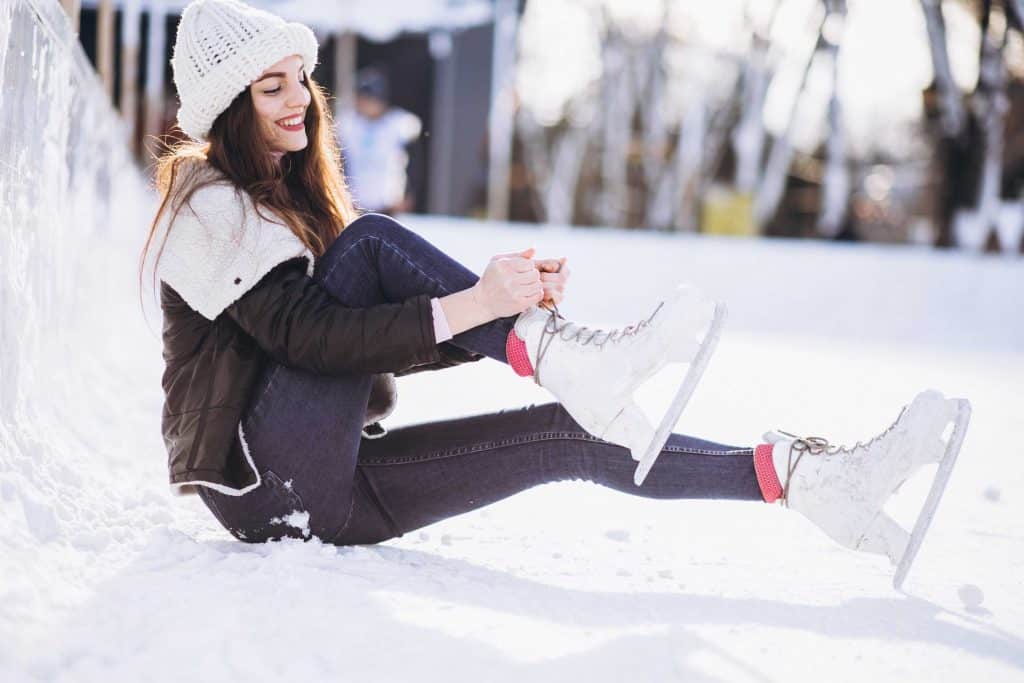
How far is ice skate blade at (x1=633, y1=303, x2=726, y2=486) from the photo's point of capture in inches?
63.3

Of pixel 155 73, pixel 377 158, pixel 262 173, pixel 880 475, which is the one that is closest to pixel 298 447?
pixel 262 173

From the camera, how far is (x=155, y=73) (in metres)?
13.3

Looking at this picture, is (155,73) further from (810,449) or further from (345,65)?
(810,449)

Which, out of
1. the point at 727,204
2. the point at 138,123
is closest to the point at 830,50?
the point at 727,204

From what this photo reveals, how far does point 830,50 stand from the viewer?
14.2m

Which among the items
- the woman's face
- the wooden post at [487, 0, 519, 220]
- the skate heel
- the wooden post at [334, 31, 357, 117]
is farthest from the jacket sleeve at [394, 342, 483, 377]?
the wooden post at [334, 31, 357, 117]

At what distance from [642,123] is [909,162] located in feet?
22.3

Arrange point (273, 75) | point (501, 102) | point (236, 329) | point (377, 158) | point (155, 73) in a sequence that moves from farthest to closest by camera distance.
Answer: point (501, 102)
point (155, 73)
point (377, 158)
point (273, 75)
point (236, 329)

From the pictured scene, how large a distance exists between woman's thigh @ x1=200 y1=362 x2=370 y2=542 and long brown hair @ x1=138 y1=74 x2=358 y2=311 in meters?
0.22

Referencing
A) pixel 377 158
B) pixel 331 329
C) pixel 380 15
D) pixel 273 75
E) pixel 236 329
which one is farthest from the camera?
pixel 380 15

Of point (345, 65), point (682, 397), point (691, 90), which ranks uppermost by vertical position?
point (691, 90)

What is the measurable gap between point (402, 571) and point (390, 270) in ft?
1.55

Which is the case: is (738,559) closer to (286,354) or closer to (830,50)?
(286,354)

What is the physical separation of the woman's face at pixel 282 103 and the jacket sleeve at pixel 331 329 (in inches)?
11.3
